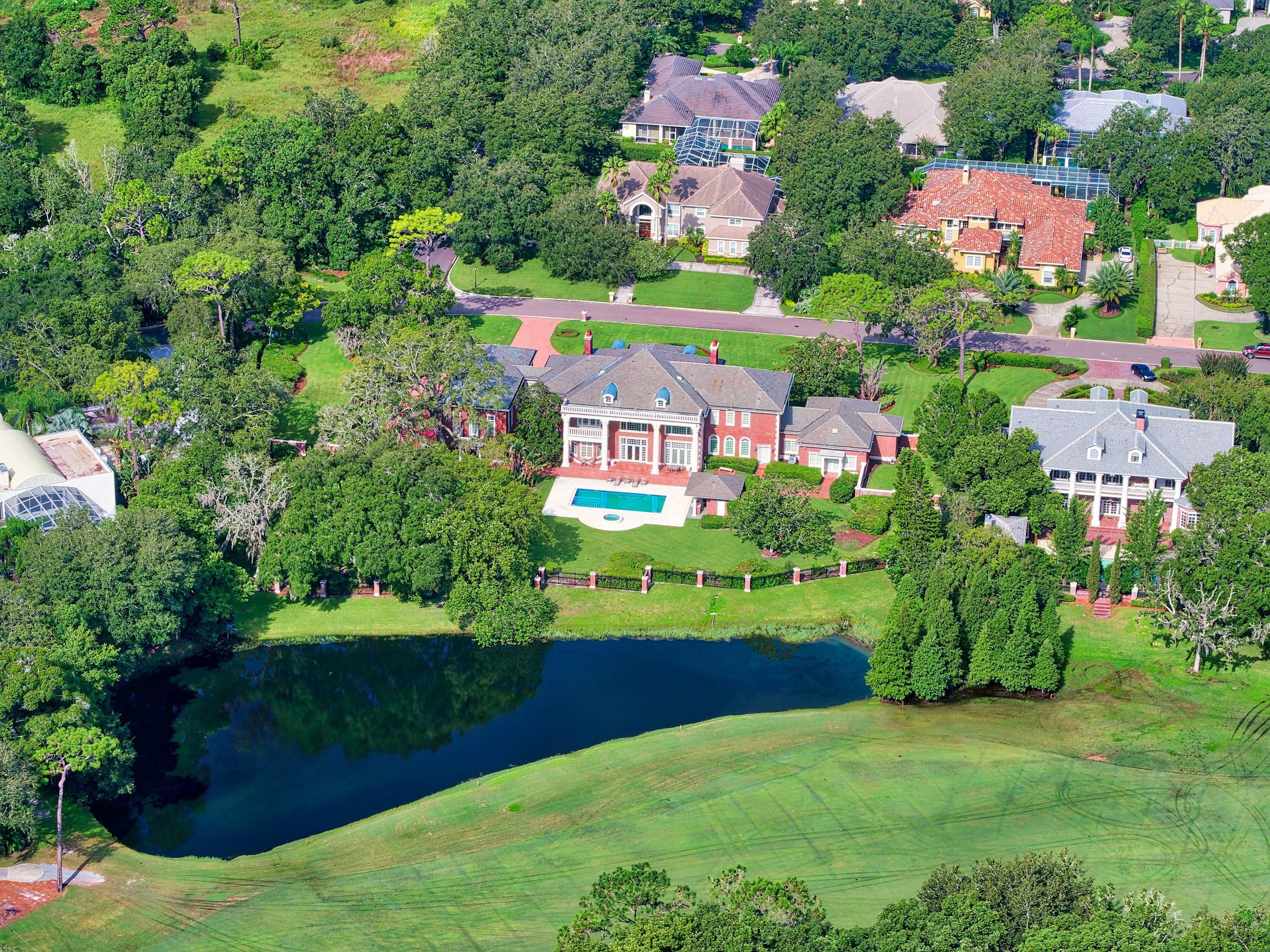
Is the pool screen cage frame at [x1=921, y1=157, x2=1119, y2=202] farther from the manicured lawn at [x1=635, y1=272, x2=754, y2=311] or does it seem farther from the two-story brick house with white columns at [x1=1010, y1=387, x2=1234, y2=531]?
the two-story brick house with white columns at [x1=1010, y1=387, x2=1234, y2=531]

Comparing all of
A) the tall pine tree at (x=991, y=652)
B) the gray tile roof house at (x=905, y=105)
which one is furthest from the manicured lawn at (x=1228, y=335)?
the tall pine tree at (x=991, y=652)

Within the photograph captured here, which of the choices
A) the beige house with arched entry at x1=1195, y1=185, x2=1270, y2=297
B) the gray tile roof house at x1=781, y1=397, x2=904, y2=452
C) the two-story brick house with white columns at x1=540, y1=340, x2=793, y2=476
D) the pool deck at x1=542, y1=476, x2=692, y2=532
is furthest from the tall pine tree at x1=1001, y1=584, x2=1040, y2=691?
the beige house with arched entry at x1=1195, y1=185, x2=1270, y2=297

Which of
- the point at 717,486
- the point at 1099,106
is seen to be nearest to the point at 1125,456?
the point at 717,486

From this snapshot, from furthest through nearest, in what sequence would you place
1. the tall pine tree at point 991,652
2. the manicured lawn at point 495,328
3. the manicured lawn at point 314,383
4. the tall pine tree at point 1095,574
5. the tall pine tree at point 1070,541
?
the manicured lawn at point 495,328 < the manicured lawn at point 314,383 < the tall pine tree at point 1070,541 < the tall pine tree at point 1095,574 < the tall pine tree at point 991,652

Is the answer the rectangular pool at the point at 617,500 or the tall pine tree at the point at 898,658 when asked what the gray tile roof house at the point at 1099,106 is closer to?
the rectangular pool at the point at 617,500

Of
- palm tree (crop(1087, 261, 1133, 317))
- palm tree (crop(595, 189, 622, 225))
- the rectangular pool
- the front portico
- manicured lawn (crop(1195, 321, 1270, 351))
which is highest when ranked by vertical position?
palm tree (crop(595, 189, 622, 225))

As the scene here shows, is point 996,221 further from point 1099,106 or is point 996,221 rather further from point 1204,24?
point 1204,24
